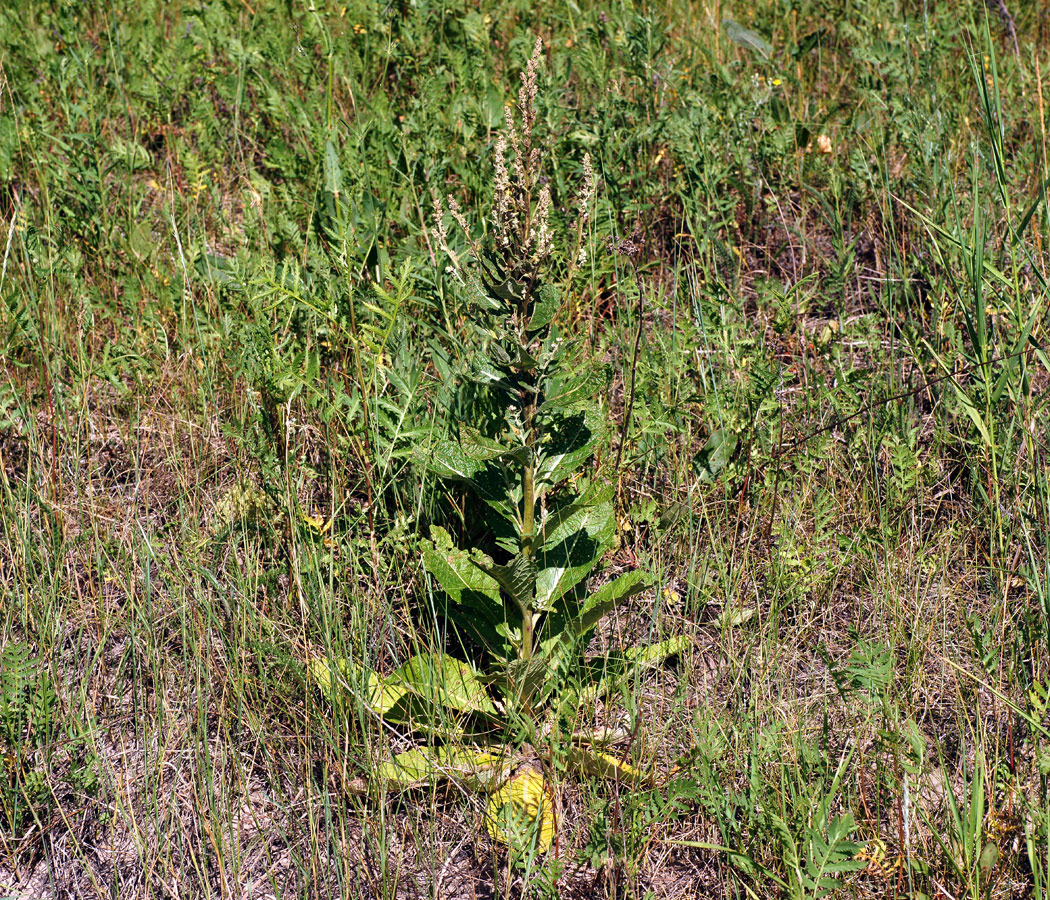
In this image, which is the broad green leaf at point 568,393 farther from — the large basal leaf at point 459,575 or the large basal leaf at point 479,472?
the large basal leaf at point 459,575

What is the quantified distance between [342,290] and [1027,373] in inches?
73.9

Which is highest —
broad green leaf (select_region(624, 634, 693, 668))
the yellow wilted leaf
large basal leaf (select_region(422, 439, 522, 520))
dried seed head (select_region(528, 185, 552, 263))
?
dried seed head (select_region(528, 185, 552, 263))

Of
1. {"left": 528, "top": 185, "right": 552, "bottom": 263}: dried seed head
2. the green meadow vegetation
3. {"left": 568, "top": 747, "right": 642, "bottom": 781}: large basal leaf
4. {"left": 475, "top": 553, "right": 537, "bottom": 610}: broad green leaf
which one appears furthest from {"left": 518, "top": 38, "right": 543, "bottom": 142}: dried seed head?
{"left": 568, "top": 747, "right": 642, "bottom": 781}: large basal leaf

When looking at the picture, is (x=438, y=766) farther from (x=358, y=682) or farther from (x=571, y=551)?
(x=571, y=551)

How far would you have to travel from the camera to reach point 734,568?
2396 millimetres

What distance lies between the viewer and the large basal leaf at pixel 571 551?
2.13m

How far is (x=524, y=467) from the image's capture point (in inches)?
80.5

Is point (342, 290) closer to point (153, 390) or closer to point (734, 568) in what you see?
point (153, 390)

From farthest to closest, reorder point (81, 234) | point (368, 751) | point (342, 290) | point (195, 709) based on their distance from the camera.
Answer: point (81, 234) → point (342, 290) → point (195, 709) → point (368, 751)

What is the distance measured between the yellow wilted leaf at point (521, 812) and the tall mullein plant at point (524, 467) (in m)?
0.19

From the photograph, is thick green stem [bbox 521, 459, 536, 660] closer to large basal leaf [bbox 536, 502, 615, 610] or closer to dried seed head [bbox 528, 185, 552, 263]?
large basal leaf [bbox 536, 502, 615, 610]

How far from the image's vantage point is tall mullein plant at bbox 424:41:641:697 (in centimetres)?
189

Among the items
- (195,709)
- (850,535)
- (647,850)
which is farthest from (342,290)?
(647,850)

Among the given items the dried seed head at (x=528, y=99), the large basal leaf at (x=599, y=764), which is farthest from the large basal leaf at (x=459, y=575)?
the dried seed head at (x=528, y=99)
